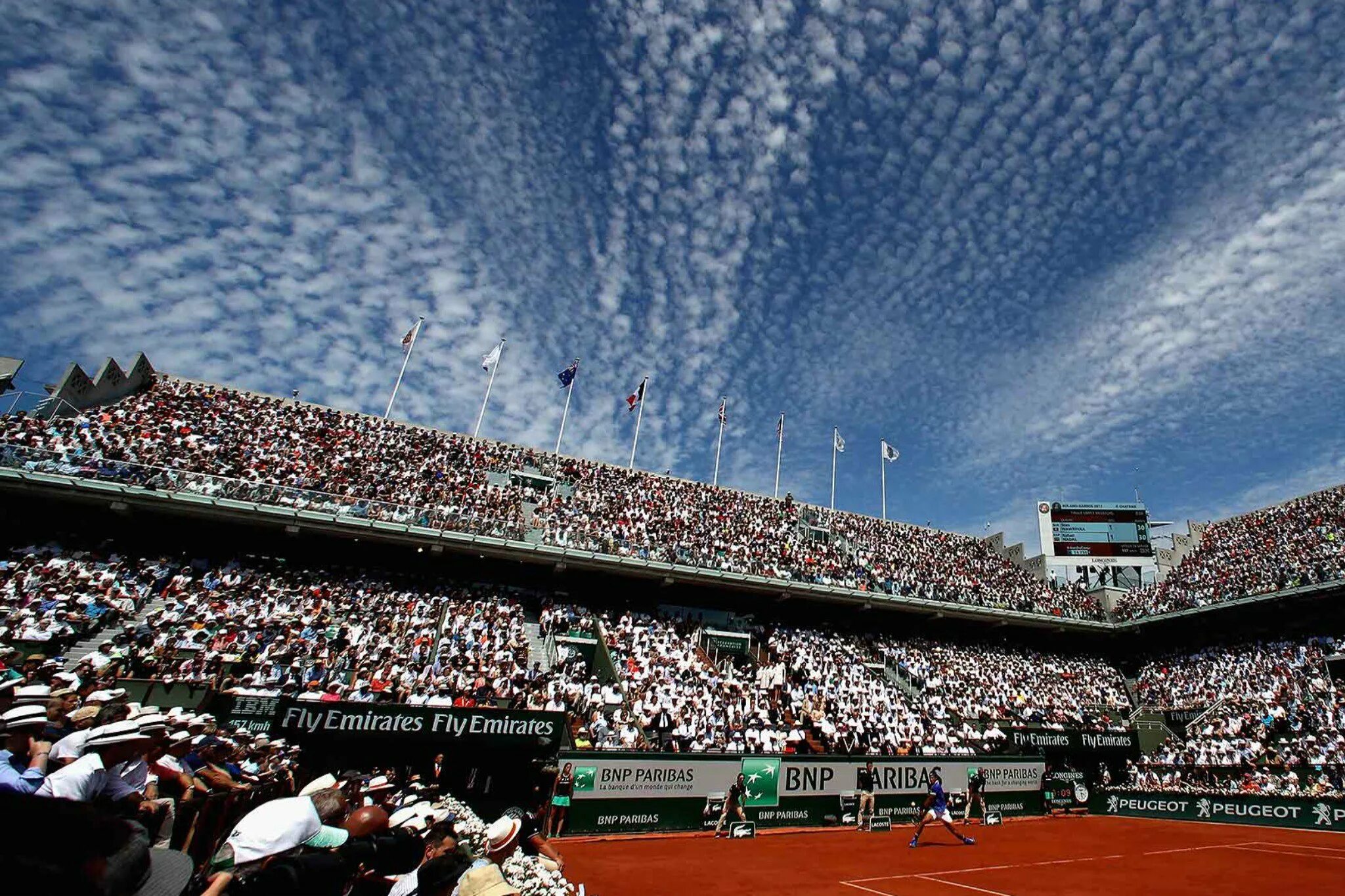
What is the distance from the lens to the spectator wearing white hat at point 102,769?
3840mm

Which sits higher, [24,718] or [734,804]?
[24,718]

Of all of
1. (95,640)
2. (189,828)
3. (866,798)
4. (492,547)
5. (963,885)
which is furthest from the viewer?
(492,547)

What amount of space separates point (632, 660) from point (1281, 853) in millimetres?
18982

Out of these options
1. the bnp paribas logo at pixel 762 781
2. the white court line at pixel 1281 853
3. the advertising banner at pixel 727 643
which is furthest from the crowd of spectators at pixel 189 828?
the advertising banner at pixel 727 643

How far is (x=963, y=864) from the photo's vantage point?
14.3 m

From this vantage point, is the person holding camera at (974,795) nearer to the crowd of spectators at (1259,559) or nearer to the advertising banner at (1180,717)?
the advertising banner at (1180,717)

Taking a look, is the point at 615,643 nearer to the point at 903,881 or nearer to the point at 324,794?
the point at 903,881

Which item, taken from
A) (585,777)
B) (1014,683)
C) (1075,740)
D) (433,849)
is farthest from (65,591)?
(1014,683)

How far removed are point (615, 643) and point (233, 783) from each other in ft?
63.4

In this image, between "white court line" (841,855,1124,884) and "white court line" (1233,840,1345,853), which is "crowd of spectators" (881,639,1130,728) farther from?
"white court line" (841,855,1124,884)

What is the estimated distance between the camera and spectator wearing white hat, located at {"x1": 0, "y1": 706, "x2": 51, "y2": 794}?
365 centimetres

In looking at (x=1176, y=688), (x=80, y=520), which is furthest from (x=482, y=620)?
(x=1176, y=688)

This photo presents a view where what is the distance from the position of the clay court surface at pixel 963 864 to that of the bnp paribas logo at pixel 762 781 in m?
0.90

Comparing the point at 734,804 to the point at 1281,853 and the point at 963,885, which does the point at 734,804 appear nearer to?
the point at 963,885
